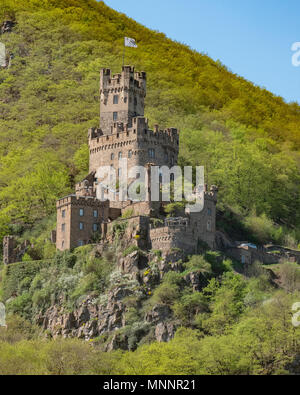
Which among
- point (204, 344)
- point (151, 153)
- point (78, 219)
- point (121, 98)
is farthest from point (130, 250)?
point (121, 98)

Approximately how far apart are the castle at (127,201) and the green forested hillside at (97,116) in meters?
9.41

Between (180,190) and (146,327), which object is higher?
(180,190)

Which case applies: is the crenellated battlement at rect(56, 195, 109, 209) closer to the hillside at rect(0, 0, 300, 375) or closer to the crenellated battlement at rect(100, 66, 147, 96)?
the hillside at rect(0, 0, 300, 375)

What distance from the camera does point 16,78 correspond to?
581 ft

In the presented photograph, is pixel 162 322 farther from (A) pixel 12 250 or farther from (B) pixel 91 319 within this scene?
(A) pixel 12 250

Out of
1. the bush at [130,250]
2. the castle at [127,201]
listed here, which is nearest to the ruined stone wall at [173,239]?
the castle at [127,201]

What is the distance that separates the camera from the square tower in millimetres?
→ 121875

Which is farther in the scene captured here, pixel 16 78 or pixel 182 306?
pixel 16 78

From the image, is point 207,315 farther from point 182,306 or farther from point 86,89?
point 86,89

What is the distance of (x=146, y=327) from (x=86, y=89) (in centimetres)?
7185

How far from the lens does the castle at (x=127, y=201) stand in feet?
337

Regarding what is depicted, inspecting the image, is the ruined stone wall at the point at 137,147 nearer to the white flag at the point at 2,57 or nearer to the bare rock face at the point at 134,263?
the bare rock face at the point at 134,263

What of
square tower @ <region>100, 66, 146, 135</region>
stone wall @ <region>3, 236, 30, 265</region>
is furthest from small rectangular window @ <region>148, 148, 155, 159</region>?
stone wall @ <region>3, 236, 30, 265</region>
